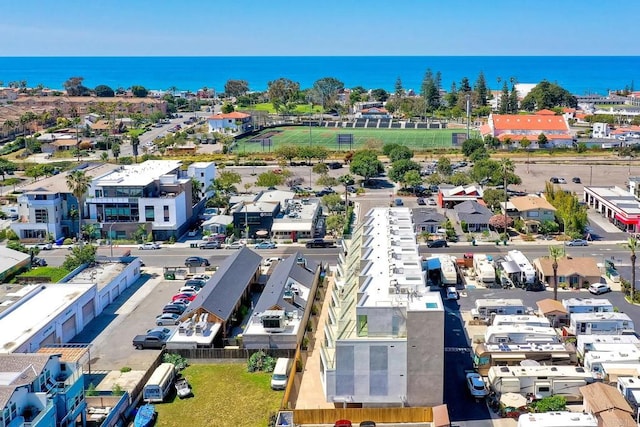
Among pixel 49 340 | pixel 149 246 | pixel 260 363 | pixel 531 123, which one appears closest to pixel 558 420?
pixel 260 363

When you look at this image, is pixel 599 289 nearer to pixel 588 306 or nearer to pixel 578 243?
pixel 588 306

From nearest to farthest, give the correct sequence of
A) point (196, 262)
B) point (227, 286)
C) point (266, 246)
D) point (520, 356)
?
point (520, 356), point (227, 286), point (196, 262), point (266, 246)

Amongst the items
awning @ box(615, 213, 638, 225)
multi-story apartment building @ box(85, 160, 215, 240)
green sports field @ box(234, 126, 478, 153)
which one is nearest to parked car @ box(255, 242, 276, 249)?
→ multi-story apartment building @ box(85, 160, 215, 240)

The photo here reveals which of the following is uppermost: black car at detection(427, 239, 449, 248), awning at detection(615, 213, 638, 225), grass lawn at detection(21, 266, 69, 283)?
awning at detection(615, 213, 638, 225)

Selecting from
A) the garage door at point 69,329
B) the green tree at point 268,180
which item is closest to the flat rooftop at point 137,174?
the green tree at point 268,180

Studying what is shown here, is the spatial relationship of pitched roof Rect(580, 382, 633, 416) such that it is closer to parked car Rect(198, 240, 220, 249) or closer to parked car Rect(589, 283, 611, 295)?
parked car Rect(589, 283, 611, 295)

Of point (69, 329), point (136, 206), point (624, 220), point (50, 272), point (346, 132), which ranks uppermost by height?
point (346, 132)

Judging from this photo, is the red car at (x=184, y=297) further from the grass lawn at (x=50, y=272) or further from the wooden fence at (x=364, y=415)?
the wooden fence at (x=364, y=415)
